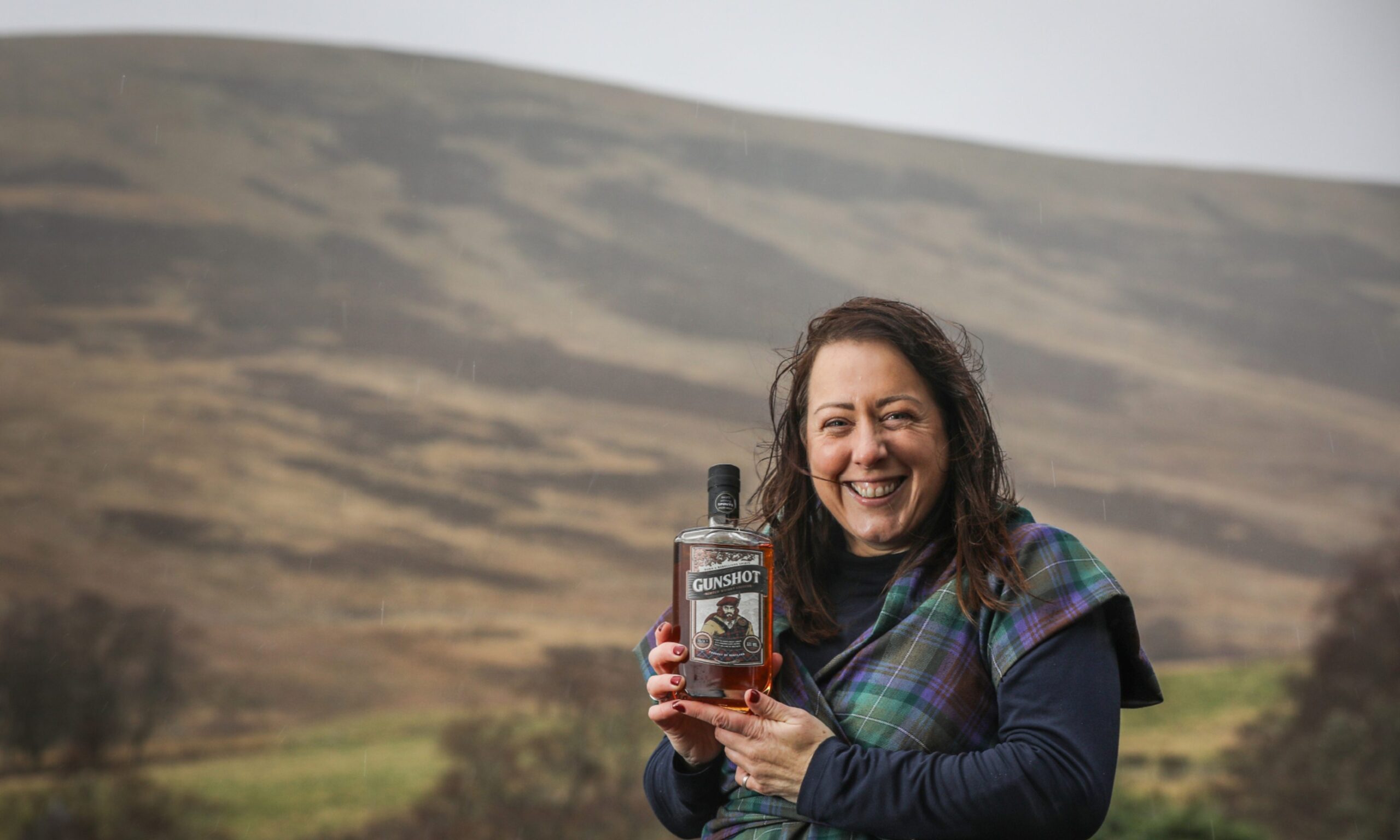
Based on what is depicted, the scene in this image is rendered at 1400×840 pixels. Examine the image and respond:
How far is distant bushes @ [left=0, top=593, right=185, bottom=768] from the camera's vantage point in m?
5.47

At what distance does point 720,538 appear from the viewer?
1170 mm

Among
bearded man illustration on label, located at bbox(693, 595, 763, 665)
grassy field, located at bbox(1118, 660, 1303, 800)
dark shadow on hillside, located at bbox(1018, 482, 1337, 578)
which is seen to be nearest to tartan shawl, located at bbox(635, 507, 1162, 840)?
bearded man illustration on label, located at bbox(693, 595, 763, 665)

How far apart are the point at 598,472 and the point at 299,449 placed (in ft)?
5.67


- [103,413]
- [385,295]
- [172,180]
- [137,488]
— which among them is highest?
[172,180]

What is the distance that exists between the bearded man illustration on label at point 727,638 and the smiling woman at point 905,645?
3 centimetres

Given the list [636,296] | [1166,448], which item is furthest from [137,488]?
[1166,448]

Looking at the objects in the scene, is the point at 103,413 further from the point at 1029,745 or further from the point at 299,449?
the point at 1029,745

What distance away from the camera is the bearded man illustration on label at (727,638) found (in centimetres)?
113

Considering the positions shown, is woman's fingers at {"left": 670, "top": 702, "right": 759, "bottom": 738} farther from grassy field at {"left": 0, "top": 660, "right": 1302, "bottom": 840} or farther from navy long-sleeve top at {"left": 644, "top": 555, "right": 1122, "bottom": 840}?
grassy field at {"left": 0, "top": 660, "right": 1302, "bottom": 840}

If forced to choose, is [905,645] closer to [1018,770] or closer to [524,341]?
[1018,770]

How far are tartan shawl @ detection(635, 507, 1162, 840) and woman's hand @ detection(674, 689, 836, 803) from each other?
47 millimetres

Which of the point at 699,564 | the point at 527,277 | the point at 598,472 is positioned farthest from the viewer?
the point at 527,277

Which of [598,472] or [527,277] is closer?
[598,472]

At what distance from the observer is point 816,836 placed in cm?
111
